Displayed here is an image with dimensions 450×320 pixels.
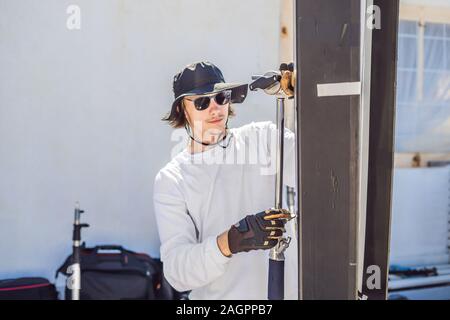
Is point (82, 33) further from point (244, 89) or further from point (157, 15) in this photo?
point (244, 89)

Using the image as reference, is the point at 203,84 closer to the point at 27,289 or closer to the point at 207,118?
the point at 207,118

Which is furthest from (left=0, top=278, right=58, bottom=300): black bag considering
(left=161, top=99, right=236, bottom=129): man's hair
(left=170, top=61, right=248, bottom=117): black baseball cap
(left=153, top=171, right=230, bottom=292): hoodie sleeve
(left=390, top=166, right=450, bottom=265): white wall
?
(left=390, top=166, right=450, bottom=265): white wall

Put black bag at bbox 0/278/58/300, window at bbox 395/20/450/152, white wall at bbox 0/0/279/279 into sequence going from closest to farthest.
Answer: black bag at bbox 0/278/58/300, white wall at bbox 0/0/279/279, window at bbox 395/20/450/152

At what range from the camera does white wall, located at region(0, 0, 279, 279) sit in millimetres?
2184

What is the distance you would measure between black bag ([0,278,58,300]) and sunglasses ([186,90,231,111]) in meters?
1.29

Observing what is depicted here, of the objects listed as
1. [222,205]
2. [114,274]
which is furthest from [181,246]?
[114,274]

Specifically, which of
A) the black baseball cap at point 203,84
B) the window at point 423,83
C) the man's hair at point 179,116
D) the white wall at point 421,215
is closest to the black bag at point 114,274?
the man's hair at point 179,116

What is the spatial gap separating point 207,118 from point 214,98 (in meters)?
0.08

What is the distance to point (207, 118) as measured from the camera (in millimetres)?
1271

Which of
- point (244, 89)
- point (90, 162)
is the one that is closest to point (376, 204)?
point (244, 89)

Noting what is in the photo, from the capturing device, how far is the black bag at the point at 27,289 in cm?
204

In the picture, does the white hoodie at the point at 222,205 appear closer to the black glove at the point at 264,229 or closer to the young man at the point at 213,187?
the young man at the point at 213,187

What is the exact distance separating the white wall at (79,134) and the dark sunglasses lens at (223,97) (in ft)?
2.82

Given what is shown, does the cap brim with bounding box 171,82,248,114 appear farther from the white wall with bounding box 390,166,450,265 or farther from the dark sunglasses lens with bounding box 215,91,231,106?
the white wall with bounding box 390,166,450,265
